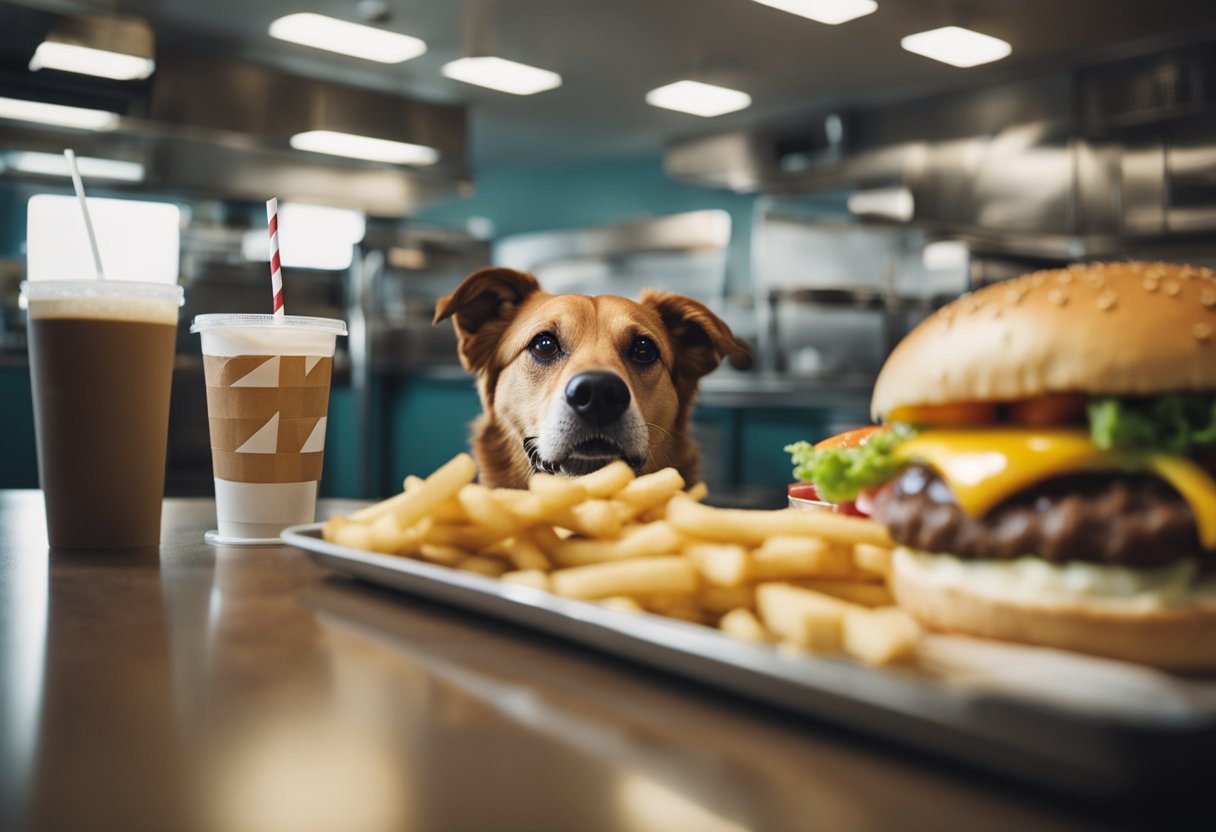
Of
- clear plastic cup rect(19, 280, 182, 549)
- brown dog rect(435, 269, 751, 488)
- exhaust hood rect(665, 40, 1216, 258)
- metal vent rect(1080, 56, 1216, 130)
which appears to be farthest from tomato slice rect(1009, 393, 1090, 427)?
metal vent rect(1080, 56, 1216, 130)

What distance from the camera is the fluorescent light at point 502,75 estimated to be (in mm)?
7359

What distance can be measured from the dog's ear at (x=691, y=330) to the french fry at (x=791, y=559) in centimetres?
126

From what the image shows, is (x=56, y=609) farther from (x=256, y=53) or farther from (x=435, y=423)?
(x=256, y=53)

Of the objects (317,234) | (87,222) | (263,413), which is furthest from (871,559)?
(317,234)

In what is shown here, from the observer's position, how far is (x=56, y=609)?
97cm

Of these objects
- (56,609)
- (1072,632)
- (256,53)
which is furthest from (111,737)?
(256,53)

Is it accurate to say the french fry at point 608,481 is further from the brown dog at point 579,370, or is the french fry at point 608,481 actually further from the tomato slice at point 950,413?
the brown dog at point 579,370

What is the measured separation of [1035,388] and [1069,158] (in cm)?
736

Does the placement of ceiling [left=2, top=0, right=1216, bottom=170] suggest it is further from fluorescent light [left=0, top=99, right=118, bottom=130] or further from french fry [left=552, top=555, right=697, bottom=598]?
french fry [left=552, top=555, right=697, bottom=598]

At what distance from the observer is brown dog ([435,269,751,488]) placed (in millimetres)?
1978

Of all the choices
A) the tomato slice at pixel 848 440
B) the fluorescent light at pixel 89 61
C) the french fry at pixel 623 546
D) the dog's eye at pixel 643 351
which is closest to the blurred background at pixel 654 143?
the fluorescent light at pixel 89 61

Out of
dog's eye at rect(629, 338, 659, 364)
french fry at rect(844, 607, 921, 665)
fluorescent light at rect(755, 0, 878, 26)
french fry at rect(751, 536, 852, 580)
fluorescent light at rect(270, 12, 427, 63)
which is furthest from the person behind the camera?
fluorescent light at rect(270, 12, 427, 63)

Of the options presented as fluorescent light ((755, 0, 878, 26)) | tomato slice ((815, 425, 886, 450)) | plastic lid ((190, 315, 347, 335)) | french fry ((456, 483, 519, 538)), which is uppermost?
fluorescent light ((755, 0, 878, 26))

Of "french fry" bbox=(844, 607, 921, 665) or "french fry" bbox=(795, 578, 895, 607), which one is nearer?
"french fry" bbox=(844, 607, 921, 665)
